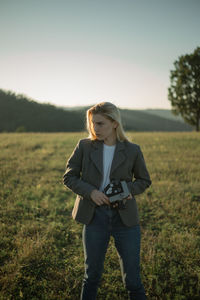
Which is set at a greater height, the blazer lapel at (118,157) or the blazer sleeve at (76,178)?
the blazer lapel at (118,157)

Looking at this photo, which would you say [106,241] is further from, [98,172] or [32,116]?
[32,116]

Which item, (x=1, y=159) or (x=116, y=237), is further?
(x=1, y=159)

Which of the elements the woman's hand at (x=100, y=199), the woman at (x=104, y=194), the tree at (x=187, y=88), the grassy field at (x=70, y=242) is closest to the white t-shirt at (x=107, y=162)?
the woman at (x=104, y=194)

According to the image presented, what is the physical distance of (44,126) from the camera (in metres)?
55.2

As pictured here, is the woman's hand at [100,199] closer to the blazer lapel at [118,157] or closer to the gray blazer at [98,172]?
A: the gray blazer at [98,172]

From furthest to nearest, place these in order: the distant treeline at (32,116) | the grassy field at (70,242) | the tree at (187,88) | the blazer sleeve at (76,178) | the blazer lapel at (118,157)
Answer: the distant treeline at (32,116), the tree at (187,88), the grassy field at (70,242), the blazer lapel at (118,157), the blazer sleeve at (76,178)

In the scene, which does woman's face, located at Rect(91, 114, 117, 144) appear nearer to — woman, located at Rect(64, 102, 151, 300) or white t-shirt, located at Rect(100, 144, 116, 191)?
woman, located at Rect(64, 102, 151, 300)

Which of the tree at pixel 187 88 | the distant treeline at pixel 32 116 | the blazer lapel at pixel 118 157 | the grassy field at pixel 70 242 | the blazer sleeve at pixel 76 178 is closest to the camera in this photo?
the blazer sleeve at pixel 76 178

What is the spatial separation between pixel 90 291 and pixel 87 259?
0.41 metres

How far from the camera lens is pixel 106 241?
7.45 feet

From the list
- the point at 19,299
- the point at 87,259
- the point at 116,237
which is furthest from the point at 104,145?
the point at 19,299

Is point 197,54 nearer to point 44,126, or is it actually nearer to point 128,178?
point 128,178

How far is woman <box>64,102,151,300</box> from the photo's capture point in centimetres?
222

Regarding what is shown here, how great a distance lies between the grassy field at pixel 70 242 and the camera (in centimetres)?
303
